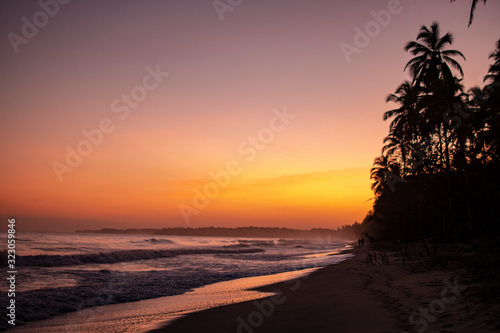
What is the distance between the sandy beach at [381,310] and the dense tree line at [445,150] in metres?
2.18

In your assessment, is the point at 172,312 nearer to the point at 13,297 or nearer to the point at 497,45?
the point at 13,297

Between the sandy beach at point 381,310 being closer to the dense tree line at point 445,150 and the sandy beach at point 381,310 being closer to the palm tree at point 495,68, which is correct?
the dense tree line at point 445,150

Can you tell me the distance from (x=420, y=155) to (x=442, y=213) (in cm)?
2024

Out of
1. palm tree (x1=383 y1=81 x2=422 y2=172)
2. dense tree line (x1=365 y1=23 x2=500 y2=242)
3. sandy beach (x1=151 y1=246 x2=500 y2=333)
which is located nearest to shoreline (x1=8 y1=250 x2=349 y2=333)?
sandy beach (x1=151 y1=246 x2=500 y2=333)

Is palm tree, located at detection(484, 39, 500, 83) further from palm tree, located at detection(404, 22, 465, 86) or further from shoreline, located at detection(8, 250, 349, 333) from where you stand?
shoreline, located at detection(8, 250, 349, 333)

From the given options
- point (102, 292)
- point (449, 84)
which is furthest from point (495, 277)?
point (449, 84)

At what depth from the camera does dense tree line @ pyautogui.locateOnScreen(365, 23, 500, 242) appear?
9148 millimetres

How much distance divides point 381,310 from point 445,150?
3964 mm

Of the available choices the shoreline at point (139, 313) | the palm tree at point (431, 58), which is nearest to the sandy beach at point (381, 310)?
the shoreline at point (139, 313)

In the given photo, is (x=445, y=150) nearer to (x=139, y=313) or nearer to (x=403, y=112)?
(x=139, y=313)

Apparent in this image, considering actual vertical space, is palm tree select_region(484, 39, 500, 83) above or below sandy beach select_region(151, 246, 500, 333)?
above

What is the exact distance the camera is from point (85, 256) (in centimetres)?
2566

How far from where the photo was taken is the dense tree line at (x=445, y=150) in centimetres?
915

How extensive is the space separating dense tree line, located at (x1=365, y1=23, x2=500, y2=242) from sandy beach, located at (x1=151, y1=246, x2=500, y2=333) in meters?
2.18
